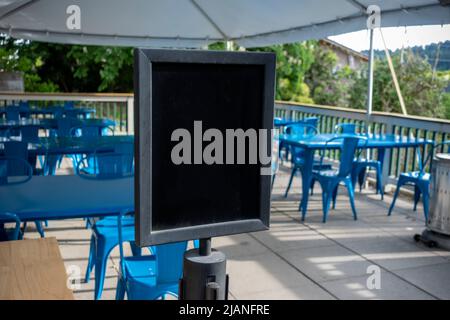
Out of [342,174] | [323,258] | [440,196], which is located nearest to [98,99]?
[342,174]

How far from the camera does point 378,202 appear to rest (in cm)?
632

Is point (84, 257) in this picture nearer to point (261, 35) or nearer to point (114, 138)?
point (114, 138)

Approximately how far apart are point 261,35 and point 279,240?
3246mm

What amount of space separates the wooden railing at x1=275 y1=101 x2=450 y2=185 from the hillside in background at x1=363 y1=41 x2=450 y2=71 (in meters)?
1.14

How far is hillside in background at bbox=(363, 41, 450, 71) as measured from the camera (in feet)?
31.2

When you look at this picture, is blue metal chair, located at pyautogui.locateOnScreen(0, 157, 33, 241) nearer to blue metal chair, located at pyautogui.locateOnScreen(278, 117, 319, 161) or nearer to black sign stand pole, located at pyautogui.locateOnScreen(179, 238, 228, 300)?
black sign stand pole, located at pyautogui.locateOnScreen(179, 238, 228, 300)

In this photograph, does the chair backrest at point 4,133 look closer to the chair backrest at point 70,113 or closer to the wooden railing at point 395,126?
the chair backrest at point 70,113

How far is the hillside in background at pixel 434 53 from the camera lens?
9512mm

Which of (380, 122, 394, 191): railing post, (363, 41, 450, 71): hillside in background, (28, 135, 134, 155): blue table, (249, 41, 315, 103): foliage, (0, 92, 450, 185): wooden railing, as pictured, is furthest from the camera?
(249, 41, 315, 103): foliage

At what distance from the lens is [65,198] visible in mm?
2842

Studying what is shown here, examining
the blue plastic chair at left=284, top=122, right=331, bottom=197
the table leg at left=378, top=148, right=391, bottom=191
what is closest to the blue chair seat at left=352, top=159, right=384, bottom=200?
the table leg at left=378, top=148, right=391, bottom=191

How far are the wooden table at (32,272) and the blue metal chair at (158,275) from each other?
0.72 meters

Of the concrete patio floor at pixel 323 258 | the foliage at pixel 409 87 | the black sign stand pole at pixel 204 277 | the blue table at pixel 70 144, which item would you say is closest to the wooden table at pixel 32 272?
the black sign stand pole at pixel 204 277
